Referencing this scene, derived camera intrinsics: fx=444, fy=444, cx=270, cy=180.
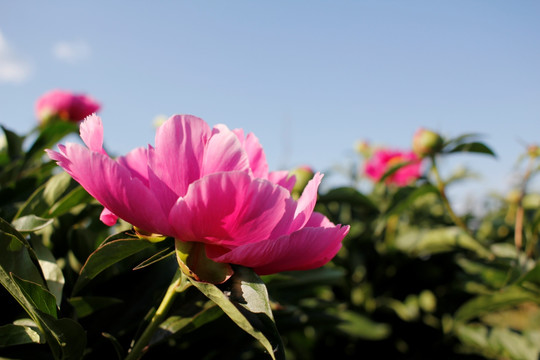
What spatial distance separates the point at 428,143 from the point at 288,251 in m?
0.92

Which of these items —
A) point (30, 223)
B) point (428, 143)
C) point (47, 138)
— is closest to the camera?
point (30, 223)

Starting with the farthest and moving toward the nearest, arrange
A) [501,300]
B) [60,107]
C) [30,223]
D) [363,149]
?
[363,149] < [60,107] < [501,300] < [30,223]

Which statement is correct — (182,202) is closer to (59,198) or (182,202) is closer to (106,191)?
(106,191)

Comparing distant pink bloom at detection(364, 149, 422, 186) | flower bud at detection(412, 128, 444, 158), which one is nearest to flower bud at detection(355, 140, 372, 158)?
distant pink bloom at detection(364, 149, 422, 186)

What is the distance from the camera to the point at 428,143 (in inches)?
46.0

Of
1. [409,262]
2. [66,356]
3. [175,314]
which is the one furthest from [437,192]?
[66,356]

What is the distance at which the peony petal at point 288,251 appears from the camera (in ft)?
1.12

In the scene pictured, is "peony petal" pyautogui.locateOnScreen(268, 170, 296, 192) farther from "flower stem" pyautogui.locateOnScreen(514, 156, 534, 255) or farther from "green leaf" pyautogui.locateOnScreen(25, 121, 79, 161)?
"flower stem" pyautogui.locateOnScreen(514, 156, 534, 255)

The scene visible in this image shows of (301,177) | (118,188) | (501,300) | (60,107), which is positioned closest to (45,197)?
(118,188)

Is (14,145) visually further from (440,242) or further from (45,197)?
(440,242)

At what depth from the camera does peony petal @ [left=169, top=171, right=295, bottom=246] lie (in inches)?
13.0

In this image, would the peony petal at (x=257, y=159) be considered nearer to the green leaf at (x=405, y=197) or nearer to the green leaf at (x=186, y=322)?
the green leaf at (x=186, y=322)

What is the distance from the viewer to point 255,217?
349 millimetres

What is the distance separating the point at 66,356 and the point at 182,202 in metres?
0.20
